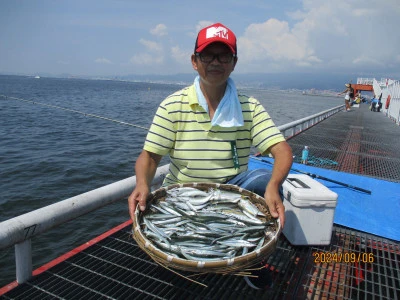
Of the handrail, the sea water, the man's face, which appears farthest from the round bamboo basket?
the handrail

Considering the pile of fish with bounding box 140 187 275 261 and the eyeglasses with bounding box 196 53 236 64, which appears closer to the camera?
the pile of fish with bounding box 140 187 275 261

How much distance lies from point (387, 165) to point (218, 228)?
247 inches

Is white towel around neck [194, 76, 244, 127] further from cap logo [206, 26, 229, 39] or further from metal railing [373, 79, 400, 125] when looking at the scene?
metal railing [373, 79, 400, 125]

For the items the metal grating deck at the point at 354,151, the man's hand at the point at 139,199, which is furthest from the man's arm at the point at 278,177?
the metal grating deck at the point at 354,151

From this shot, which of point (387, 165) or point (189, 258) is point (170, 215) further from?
point (387, 165)

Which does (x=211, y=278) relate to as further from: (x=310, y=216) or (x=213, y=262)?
(x=310, y=216)

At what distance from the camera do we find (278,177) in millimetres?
2516

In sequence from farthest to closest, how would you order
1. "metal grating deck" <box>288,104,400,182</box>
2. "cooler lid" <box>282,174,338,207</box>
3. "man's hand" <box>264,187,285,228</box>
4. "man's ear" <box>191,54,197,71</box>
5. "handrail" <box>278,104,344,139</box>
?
"handrail" <box>278,104,344,139</box>
"metal grating deck" <box>288,104,400,182</box>
"cooler lid" <box>282,174,338,207</box>
"man's ear" <box>191,54,197,71</box>
"man's hand" <box>264,187,285,228</box>

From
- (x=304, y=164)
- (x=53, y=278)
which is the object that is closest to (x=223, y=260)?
(x=53, y=278)

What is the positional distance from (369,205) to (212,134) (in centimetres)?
310

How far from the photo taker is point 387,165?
6914 mm

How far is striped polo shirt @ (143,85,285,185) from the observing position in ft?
8.80

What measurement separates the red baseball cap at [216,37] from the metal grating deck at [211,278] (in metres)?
1.99

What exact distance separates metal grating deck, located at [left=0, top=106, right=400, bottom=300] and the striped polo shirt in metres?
0.94
